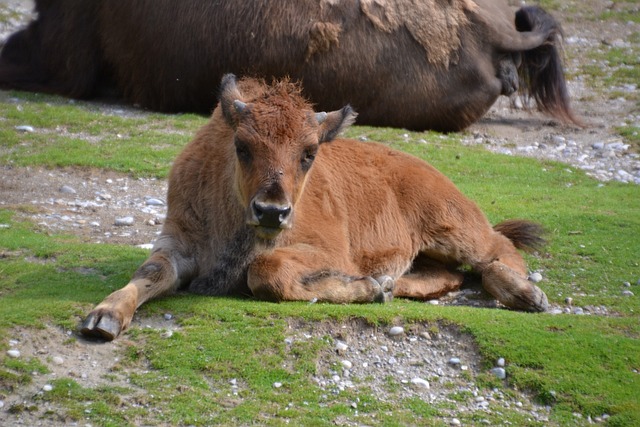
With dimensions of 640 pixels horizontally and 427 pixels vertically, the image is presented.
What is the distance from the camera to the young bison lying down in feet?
23.1

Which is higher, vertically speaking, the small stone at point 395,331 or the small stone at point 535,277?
the small stone at point 395,331

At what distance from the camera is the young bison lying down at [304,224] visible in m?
7.03

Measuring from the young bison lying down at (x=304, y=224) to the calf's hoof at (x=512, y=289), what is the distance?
11 millimetres

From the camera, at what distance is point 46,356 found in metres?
6.16

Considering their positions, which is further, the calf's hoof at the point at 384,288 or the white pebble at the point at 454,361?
the calf's hoof at the point at 384,288

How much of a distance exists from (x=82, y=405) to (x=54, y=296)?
159cm

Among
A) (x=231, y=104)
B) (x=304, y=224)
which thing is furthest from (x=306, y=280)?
(x=231, y=104)

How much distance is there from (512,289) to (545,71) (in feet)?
27.5

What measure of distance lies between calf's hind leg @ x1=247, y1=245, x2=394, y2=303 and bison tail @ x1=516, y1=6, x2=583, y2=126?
28.1 feet

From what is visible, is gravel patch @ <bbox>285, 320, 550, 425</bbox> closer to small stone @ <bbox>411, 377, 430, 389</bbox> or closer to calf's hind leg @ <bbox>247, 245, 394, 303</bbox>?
small stone @ <bbox>411, 377, 430, 389</bbox>

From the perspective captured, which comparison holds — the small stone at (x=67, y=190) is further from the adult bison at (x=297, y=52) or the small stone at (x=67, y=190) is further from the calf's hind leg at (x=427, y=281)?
the calf's hind leg at (x=427, y=281)

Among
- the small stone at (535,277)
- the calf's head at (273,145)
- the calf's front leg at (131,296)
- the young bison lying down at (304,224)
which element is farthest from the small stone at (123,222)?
the small stone at (535,277)

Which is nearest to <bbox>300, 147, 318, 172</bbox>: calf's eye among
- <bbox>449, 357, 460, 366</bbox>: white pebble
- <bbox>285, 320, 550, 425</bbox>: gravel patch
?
<bbox>285, 320, 550, 425</bbox>: gravel patch

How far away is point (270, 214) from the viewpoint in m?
6.64
